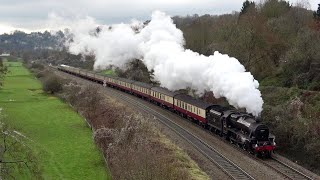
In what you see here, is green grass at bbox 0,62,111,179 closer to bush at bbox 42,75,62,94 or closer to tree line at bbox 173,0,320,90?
bush at bbox 42,75,62,94

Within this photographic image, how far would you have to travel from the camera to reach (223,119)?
31.6m

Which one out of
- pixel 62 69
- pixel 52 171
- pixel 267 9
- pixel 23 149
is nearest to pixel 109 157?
pixel 52 171

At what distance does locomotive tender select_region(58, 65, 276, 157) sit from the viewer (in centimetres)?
2727

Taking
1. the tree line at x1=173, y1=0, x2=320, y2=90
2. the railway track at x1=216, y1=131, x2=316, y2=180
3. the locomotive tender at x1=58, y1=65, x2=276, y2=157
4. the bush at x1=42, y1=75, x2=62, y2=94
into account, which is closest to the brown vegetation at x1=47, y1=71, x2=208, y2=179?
the railway track at x1=216, y1=131, x2=316, y2=180

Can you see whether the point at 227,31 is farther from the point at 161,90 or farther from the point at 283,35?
the point at 161,90

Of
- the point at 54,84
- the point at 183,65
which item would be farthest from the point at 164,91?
the point at 54,84

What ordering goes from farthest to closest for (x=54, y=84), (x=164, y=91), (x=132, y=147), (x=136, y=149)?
(x=54, y=84) → (x=164, y=91) → (x=132, y=147) → (x=136, y=149)

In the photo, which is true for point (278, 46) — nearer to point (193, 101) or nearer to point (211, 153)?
point (193, 101)

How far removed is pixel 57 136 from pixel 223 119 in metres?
17.9

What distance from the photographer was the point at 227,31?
59.3 metres

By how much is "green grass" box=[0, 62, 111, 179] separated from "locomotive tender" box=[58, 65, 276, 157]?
32.1 feet

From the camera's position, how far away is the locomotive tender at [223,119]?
89.5 ft

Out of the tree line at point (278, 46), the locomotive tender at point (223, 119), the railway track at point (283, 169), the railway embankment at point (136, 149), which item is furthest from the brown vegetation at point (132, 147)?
the tree line at point (278, 46)

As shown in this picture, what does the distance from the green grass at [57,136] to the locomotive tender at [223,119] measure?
385 inches
